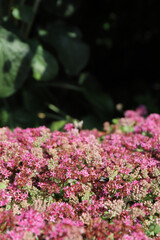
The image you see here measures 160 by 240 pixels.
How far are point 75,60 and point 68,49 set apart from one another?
0.38 feet

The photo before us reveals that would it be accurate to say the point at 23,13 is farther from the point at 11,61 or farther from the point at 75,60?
the point at 75,60

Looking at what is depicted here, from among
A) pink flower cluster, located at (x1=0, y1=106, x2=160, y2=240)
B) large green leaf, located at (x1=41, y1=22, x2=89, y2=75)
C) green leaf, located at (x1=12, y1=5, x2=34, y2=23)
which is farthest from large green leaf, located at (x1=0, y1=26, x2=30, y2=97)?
pink flower cluster, located at (x1=0, y1=106, x2=160, y2=240)

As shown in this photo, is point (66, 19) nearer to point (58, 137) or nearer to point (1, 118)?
point (1, 118)

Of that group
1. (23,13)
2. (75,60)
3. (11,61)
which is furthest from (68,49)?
(11,61)

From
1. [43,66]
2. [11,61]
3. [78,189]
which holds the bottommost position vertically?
[78,189]

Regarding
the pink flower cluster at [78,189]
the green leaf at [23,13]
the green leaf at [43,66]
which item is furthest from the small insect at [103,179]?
the green leaf at [23,13]

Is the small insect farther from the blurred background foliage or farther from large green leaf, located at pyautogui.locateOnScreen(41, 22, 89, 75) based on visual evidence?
large green leaf, located at pyautogui.locateOnScreen(41, 22, 89, 75)

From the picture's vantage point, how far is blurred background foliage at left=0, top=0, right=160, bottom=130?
2.43 metres

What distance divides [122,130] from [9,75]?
103cm

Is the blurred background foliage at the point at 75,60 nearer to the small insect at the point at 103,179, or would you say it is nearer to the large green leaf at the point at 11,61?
the large green leaf at the point at 11,61

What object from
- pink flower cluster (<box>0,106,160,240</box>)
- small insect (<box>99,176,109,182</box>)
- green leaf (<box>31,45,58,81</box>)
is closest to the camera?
pink flower cluster (<box>0,106,160,240</box>)

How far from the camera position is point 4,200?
108 cm

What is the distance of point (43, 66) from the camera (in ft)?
8.53

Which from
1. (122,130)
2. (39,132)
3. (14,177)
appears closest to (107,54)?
(122,130)
